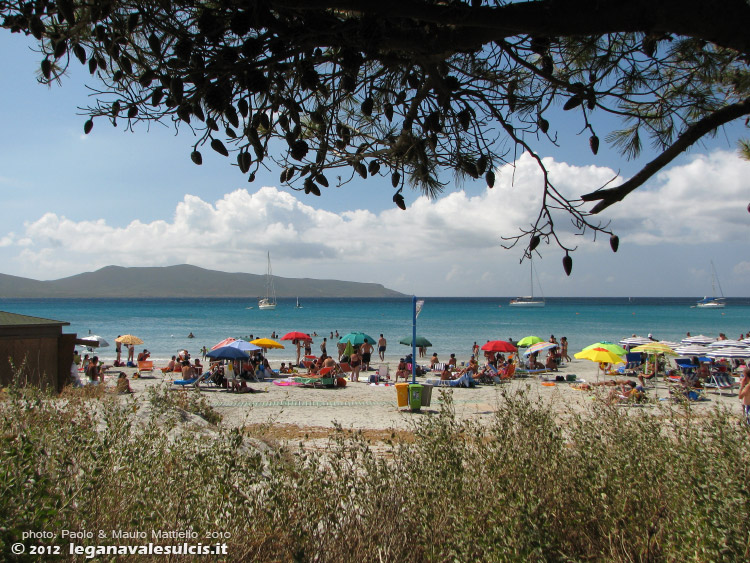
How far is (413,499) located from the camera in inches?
108

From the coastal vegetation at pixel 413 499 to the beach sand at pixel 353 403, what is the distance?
586cm

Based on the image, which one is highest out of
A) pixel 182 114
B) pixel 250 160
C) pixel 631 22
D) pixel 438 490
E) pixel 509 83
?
pixel 509 83

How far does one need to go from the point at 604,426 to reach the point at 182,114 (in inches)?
124

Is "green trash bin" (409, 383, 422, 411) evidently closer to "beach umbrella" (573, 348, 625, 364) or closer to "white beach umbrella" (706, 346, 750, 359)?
"beach umbrella" (573, 348, 625, 364)

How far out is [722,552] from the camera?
2078 millimetres

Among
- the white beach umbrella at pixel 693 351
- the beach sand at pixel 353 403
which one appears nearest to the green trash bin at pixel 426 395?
the beach sand at pixel 353 403

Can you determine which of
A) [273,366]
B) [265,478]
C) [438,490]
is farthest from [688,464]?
[273,366]

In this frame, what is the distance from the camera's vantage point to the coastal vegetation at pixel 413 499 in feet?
7.22

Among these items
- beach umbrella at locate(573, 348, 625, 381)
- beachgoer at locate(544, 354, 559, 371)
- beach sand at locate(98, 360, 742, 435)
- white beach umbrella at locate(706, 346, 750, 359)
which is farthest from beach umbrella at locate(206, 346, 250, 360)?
white beach umbrella at locate(706, 346, 750, 359)

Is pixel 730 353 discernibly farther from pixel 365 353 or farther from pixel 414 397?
pixel 365 353

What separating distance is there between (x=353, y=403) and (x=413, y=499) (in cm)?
1205

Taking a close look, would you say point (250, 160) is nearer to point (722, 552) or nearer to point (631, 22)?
point (631, 22)

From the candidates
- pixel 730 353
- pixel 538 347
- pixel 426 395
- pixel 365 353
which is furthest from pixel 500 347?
pixel 426 395

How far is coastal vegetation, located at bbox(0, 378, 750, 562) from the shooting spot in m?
2.20
